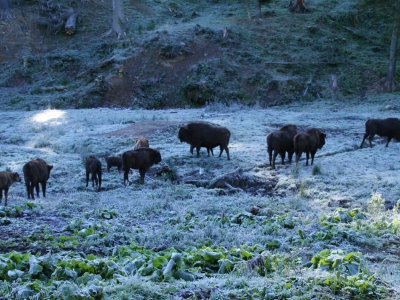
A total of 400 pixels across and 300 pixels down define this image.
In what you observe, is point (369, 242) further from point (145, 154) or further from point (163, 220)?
point (145, 154)

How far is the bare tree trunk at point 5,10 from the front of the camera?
4394 cm

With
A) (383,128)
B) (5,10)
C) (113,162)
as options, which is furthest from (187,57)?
(113,162)

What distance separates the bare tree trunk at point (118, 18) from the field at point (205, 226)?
792 inches

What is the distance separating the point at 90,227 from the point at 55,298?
3660mm

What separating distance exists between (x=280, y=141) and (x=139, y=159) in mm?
4880

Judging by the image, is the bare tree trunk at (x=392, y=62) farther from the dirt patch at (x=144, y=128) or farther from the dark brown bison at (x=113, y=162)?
the dark brown bison at (x=113, y=162)

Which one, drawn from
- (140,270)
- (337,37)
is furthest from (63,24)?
(140,270)

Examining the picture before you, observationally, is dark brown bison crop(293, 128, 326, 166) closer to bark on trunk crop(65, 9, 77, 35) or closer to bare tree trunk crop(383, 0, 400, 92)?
bare tree trunk crop(383, 0, 400, 92)

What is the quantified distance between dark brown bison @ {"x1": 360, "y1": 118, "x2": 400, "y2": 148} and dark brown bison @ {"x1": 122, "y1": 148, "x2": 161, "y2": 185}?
8.96 m

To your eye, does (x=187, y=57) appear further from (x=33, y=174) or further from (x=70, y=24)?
(x=33, y=174)

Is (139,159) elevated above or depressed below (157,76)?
below

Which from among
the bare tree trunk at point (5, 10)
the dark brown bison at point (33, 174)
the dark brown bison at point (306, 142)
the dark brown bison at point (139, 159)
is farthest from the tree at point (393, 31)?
the bare tree trunk at point (5, 10)

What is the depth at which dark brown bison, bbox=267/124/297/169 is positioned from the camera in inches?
657

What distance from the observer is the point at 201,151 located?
19844 mm
